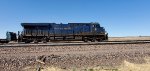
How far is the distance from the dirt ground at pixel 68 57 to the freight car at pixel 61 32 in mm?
11675

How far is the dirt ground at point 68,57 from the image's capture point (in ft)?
57.9

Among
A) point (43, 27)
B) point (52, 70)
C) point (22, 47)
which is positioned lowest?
point (52, 70)

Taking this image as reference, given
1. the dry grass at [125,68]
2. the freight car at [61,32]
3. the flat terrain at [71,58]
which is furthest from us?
the freight car at [61,32]

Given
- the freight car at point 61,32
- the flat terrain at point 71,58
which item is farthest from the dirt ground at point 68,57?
the freight car at point 61,32

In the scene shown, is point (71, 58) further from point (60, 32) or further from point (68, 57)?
point (60, 32)

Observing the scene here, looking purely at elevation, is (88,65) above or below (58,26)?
below

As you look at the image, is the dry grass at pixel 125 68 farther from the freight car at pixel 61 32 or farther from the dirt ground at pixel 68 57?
the freight car at pixel 61 32

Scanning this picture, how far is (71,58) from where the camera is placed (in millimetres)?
18609

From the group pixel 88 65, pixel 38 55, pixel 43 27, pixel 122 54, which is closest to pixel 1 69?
pixel 38 55

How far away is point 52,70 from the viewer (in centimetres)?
1708

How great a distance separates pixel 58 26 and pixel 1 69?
18.4 meters

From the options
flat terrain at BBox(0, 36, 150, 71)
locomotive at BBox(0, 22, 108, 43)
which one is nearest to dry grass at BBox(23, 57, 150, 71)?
flat terrain at BBox(0, 36, 150, 71)

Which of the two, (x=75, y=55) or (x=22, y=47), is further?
(x=22, y=47)

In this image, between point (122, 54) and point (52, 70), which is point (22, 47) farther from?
point (122, 54)
